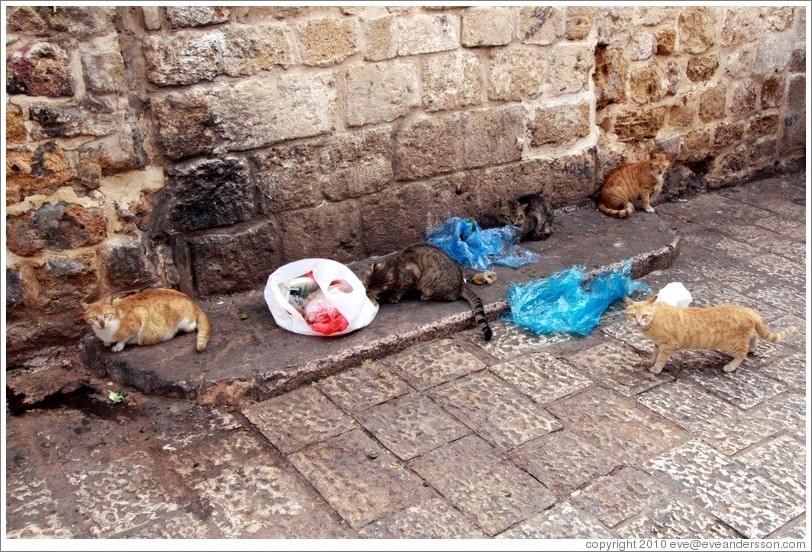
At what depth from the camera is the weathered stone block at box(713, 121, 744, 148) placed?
21.7 ft

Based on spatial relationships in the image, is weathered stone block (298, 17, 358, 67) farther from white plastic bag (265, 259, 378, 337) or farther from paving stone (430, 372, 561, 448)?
paving stone (430, 372, 561, 448)

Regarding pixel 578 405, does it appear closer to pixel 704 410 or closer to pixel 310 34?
pixel 704 410

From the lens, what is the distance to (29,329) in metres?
4.25

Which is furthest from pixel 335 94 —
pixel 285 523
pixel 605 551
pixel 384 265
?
pixel 605 551

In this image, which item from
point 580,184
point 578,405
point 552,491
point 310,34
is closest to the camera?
point 552,491

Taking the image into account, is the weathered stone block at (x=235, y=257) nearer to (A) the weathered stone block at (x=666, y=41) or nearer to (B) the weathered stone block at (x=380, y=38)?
(B) the weathered stone block at (x=380, y=38)

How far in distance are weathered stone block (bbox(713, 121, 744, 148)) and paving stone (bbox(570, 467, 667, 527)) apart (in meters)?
3.91

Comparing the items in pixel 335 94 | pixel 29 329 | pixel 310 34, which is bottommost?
pixel 29 329

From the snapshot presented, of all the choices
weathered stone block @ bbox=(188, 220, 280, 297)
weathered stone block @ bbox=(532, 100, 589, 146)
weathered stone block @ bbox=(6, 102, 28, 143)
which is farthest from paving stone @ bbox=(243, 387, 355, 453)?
weathered stone block @ bbox=(532, 100, 589, 146)

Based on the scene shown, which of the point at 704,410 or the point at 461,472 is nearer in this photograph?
the point at 461,472

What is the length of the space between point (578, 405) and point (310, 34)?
239cm

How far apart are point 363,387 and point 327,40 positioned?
1.89 m

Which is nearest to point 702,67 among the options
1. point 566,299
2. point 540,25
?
point 540,25

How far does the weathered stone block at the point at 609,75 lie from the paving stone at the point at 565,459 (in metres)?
2.90
